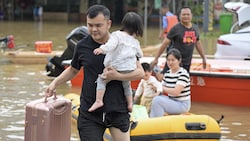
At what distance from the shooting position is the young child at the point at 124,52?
190 inches

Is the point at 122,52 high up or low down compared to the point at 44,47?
up

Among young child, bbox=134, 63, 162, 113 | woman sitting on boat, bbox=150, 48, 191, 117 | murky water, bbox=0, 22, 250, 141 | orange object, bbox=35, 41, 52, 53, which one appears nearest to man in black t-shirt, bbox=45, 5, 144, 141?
woman sitting on boat, bbox=150, 48, 191, 117

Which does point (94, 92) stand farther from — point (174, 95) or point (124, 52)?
point (174, 95)

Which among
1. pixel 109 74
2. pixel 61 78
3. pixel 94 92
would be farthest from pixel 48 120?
pixel 109 74

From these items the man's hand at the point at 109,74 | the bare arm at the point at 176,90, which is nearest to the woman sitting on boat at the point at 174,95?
the bare arm at the point at 176,90

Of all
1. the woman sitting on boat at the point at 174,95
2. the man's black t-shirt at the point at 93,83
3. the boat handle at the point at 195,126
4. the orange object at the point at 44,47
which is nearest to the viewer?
the man's black t-shirt at the point at 93,83

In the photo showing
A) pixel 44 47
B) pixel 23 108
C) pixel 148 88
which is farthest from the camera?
pixel 44 47

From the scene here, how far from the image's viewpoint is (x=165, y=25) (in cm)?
1730

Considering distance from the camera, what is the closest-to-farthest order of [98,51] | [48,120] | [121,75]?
1. [98,51]
2. [121,75]
3. [48,120]

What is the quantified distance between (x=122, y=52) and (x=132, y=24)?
24 centimetres

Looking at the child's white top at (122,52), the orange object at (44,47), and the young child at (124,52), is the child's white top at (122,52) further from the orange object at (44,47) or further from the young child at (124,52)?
the orange object at (44,47)

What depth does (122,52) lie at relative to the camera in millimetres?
4984

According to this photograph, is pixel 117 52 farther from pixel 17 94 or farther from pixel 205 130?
pixel 17 94

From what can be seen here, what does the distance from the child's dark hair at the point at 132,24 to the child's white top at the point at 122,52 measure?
5cm
